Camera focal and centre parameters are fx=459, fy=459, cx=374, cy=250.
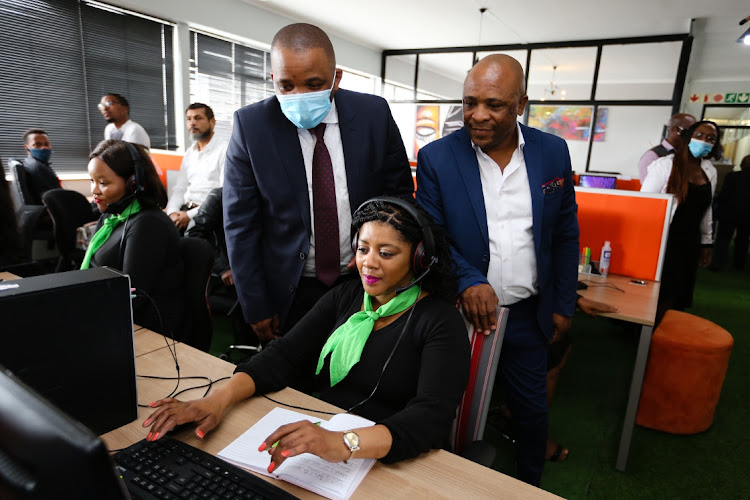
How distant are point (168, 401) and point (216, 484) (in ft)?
0.84

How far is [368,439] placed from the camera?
0.89 meters

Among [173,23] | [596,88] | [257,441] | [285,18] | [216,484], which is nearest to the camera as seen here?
[216,484]

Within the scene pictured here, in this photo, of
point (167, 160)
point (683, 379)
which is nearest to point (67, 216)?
point (167, 160)

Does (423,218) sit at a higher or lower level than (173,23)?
lower

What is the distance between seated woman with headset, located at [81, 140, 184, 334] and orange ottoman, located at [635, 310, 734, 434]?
2316mm

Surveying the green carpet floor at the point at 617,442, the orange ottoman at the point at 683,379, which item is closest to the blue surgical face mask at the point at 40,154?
the green carpet floor at the point at 617,442

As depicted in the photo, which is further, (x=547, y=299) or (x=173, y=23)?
(x=173, y=23)

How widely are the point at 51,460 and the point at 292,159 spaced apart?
4.09 ft

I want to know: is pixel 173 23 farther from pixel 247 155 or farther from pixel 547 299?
pixel 547 299

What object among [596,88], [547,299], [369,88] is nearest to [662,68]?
[596,88]

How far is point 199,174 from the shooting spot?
375 centimetres

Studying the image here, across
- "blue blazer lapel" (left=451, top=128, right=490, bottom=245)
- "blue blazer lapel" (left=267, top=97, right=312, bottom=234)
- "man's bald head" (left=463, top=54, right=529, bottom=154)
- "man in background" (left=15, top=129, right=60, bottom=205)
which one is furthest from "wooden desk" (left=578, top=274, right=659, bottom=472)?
"man in background" (left=15, top=129, right=60, bottom=205)

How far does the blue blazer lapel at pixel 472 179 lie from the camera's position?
4.83 feet

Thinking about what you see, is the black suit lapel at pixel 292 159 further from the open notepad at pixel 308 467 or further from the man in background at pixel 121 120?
the man in background at pixel 121 120
